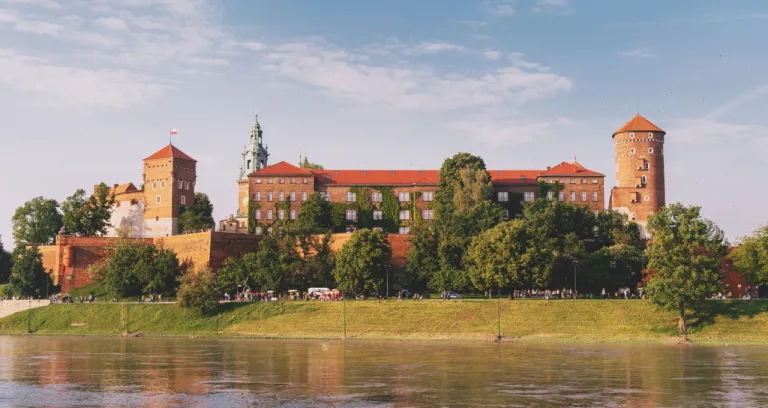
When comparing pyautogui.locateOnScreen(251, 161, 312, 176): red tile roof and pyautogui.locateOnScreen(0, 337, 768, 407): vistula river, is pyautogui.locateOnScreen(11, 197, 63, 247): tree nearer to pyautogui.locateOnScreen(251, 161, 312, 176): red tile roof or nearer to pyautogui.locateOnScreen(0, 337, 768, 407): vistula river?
pyautogui.locateOnScreen(251, 161, 312, 176): red tile roof

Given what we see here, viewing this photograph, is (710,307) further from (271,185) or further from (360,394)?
(271,185)

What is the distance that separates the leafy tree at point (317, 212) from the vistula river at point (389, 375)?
3036cm

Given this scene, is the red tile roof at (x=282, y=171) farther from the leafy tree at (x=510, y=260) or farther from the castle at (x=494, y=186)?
the leafy tree at (x=510, y=260)

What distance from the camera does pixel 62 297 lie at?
68.5 metres

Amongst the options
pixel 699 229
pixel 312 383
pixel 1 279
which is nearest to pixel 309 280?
pixel 699 229

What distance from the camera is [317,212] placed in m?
78.4

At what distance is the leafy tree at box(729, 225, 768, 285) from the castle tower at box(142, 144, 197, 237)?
50954 millimetres

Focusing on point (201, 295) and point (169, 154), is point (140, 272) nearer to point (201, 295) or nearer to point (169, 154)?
point (201, 295)

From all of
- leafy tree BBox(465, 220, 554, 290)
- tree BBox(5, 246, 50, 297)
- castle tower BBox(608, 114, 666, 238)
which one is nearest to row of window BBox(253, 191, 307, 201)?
tree BBox(5, 246, 50, 297)

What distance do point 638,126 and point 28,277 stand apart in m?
56.0

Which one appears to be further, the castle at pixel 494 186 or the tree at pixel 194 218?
the tree at pixel 194 218

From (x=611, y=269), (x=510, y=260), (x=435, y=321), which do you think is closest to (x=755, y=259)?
(x=611, y=269)

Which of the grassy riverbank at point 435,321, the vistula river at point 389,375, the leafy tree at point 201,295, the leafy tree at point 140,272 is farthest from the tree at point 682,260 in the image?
the leafy tree at point 140,272

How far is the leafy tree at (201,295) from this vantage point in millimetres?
59438
